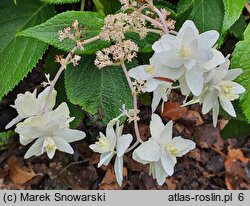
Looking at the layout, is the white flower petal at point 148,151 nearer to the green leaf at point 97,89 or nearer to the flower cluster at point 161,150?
the flower cluster at point 161,150

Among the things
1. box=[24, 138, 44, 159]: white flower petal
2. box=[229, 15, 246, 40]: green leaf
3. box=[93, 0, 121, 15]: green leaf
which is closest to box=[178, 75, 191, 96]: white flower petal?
box=[24, 138, 44, 159]: white flower petal

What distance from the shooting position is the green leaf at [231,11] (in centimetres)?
84

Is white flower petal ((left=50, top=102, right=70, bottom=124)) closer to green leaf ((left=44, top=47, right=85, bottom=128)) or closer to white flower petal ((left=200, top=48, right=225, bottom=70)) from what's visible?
white flower petal ((left=200, top=48, right=225, bottom=70))

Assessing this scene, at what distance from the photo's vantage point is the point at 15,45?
972 mm

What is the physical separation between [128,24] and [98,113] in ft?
0.69

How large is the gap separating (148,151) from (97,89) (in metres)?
0.25

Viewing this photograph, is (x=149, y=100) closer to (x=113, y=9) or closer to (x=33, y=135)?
(x=113, y=9)

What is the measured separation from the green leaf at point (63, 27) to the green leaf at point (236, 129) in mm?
450

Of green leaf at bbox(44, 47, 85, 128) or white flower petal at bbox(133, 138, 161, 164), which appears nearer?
white flower petal at bbox(133, 138, 161, 164)

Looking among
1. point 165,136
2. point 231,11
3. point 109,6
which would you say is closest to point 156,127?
point 165,136

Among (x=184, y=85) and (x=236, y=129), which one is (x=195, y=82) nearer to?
(x=184, y=85)

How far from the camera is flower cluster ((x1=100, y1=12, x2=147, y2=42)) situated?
2.20ft

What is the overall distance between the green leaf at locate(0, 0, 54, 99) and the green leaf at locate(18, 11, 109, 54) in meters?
0.16

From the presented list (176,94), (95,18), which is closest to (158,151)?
(95,18)
